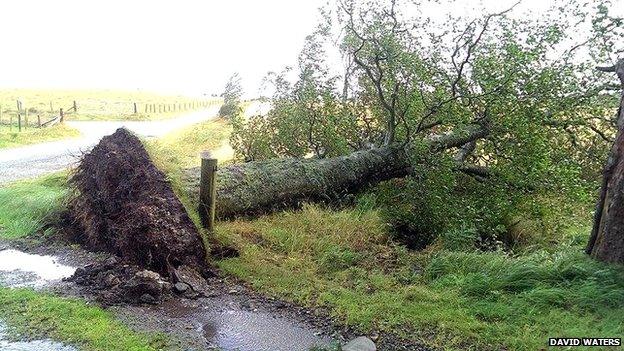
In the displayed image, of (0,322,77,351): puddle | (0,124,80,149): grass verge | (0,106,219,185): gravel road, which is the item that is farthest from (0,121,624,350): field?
(0,124,80,149): grass verge

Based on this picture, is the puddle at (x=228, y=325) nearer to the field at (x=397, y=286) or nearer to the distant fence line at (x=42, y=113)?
the field at (x=397, y=286)

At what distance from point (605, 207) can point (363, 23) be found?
5.80m

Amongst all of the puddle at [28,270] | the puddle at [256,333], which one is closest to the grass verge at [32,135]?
the puddle at [28,270]

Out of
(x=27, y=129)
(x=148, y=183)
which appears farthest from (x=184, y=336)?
(x=27, y=129)

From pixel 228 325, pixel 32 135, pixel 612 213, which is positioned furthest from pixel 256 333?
pixel 32 135

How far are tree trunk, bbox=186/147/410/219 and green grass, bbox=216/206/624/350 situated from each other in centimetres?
78

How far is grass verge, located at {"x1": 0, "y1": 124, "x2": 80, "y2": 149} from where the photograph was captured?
19877mm

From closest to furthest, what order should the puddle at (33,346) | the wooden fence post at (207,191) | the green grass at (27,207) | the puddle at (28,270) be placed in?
the puddle at (33,346) < the puddle at (28,270) < the wooden fence post at (207,191) < the green grass at (27,207)

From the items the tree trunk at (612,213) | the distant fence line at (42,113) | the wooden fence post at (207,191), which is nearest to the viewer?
the tree trunk at (612,213)

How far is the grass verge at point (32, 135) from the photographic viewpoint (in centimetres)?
1988

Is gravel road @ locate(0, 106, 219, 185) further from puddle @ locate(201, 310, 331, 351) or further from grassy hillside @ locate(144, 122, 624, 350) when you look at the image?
puddle @ locate(201, 310, 331, 351)

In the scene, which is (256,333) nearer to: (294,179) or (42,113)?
(294,179)

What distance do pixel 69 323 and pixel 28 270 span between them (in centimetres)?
210

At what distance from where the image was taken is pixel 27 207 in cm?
880
